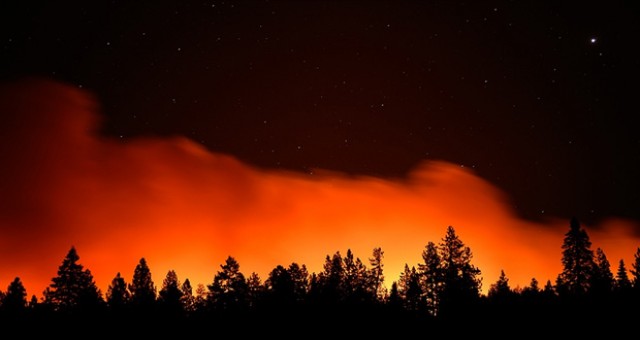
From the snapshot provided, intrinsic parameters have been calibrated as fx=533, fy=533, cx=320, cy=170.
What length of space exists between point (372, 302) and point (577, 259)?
82.5ft

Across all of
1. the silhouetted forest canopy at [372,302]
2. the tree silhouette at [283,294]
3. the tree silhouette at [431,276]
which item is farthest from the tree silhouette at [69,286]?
the tree silhouette at [431,276]

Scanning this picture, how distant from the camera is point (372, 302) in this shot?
51906 millimetres

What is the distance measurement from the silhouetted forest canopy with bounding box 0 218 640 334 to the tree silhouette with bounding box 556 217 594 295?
4.1 inches

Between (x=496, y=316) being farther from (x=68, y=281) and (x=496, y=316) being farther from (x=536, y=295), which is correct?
(x=68, y=281)

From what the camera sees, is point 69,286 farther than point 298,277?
No

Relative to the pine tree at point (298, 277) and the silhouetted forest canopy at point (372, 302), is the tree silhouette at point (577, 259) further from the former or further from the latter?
the pine tree at point (298, 277)

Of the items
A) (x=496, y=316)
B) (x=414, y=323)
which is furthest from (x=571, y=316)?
(x=414, y=323)

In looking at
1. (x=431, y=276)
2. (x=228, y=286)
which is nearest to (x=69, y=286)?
(x=228, y=286)

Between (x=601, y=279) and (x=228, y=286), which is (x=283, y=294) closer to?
(x=228, y=286)

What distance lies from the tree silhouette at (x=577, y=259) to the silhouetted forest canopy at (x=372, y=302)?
0.10m

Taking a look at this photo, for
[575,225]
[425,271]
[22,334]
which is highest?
[575,225]

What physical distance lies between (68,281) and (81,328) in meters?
16.5

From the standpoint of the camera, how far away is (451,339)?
34.6 m

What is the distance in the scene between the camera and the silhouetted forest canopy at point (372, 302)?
36.5m
